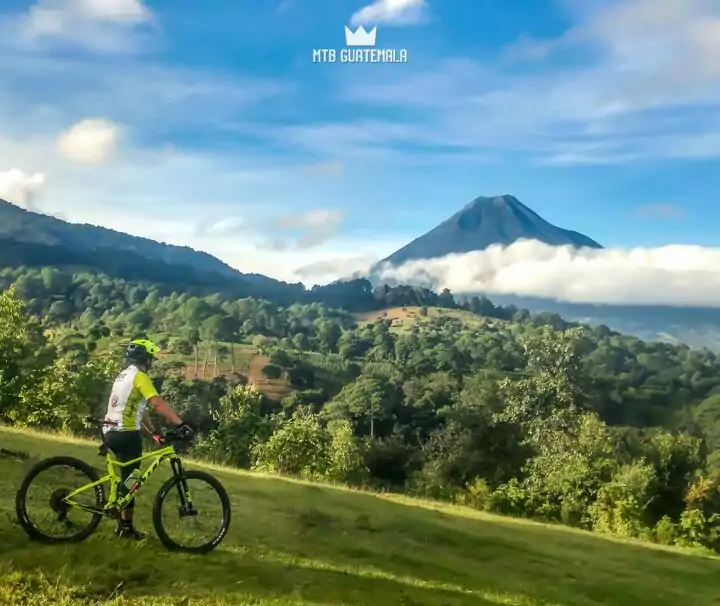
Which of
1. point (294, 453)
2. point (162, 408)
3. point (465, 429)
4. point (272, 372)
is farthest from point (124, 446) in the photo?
point (272, 372)

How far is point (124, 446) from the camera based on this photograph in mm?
9883

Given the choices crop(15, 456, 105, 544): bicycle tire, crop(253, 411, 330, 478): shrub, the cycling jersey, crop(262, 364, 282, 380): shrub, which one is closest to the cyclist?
the cycling jersey

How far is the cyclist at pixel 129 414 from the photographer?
9844 millimetres

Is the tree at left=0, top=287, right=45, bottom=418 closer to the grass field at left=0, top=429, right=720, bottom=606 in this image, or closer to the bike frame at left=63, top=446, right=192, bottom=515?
the grass field at left=0, top=429, right=720, bottom=606

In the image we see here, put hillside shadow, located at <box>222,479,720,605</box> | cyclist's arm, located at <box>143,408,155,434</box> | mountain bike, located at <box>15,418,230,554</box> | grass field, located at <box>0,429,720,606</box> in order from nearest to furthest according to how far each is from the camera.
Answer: grass field, located at <box>0,429,720,606</box> < mountain bike, located at <box>15,418,230,554</box> < cyclist's arm, located at <box>143,408,155,434</box> < hillside shadow, located at <box>222,479,720,605</box>

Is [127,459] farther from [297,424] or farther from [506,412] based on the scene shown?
[506,412]

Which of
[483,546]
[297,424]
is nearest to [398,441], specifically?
[297,424]

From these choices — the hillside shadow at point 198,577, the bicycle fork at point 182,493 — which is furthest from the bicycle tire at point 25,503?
the bicycle fork at point 182,493

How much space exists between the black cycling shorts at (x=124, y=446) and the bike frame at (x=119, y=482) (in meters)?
0.07

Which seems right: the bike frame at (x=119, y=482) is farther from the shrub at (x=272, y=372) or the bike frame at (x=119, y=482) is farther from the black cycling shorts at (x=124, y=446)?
the shrub at (x=272, y=372)

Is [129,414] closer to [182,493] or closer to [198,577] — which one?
[182,493]

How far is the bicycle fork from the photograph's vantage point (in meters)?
10.2

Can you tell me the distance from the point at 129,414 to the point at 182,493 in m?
1.38

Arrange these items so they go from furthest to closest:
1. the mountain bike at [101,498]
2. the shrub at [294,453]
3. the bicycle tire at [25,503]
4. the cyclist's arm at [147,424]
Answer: the shrub at [294,453]
the cyclist's arm at [147,424]
the mountain bike at [101,498]
the bicycle tire at [25,503]
